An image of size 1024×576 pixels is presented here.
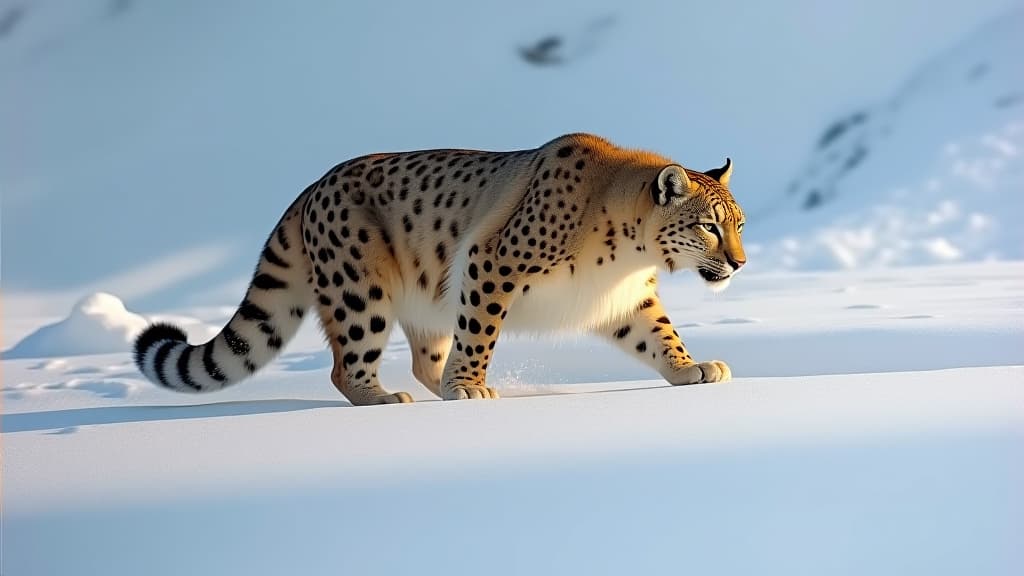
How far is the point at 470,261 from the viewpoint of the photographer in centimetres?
534

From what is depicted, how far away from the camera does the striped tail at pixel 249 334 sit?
586 centimetres

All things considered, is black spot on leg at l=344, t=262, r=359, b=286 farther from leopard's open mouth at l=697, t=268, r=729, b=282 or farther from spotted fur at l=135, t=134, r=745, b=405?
leopard's open mouth at l=697, t=268, r=729, b=282

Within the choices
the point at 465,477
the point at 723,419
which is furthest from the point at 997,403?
the point at 465,477

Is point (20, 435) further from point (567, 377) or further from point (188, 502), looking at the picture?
point (567, 377)

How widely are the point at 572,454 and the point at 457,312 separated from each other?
183 cm

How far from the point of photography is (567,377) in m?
6.23

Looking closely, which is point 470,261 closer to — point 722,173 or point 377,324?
point 377,324

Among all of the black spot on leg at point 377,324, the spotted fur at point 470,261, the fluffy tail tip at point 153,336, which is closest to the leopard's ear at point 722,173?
the spotted fur at point 470,261

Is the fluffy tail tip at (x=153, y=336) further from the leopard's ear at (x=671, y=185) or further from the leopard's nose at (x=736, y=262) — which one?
the leopard's nose at (x=736, y=262)

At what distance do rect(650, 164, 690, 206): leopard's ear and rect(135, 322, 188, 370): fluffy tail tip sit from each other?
96.5 inches

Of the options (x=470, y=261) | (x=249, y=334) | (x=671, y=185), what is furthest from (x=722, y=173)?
(x=249, y=334)

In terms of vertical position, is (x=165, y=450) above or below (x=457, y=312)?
below

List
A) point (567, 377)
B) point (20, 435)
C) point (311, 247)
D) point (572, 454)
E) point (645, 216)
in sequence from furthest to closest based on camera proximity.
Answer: point (567, 377), point (311, 247), point (645, 216), point (20, 435), point (572, 454)

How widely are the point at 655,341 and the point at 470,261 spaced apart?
0.94 m
